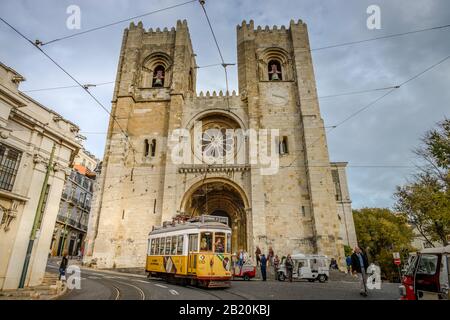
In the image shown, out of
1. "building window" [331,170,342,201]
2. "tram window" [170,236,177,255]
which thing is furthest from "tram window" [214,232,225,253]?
"building window" [331,170,342,201]

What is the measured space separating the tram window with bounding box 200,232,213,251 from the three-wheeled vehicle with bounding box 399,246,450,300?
18.6ft

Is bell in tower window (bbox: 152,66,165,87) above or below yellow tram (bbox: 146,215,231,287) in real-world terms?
above

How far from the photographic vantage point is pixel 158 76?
22703mm

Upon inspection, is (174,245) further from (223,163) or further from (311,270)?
(223,163)

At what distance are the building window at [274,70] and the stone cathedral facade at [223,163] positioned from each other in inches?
3.3

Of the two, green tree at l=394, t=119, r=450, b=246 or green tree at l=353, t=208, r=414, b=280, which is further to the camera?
green tree at l=353, t=208, r=414, b=280

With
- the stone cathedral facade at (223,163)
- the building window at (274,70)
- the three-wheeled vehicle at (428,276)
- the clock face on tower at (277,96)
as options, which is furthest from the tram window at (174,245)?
the building window at (274,70)

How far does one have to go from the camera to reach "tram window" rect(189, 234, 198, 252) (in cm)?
927

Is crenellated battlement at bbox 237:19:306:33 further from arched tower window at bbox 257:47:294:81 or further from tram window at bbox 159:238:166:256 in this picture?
tram window at bbox 159:238:166:256

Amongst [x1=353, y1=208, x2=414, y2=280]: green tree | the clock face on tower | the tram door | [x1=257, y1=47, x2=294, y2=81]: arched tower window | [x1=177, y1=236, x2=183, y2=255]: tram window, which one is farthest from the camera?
[x1=353, y1=208, x2=414, y2=280]: green tree

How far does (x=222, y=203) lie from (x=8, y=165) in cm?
1486

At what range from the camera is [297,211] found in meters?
16.9

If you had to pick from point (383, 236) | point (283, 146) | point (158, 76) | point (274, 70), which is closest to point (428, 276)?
point (283, 146)
